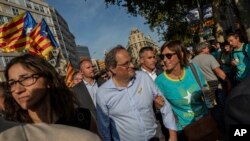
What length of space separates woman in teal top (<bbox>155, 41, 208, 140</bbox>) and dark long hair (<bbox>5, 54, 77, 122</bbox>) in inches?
65.7

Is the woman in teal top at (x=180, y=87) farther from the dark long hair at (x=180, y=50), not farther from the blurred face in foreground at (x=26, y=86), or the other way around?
the blurred face in foreground at (x=26, y=86)

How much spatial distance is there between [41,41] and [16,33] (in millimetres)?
899

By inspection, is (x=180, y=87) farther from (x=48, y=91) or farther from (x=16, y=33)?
Result: (x=16, y=33)

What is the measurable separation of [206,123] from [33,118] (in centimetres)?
219

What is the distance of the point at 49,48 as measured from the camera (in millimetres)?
9695

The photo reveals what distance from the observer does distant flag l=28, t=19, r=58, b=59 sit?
970cm

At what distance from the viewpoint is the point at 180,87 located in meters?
4.43

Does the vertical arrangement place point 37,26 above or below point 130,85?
above

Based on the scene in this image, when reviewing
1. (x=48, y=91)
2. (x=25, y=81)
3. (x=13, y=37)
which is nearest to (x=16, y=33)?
(x=13, y=37)

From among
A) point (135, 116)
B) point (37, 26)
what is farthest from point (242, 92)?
point (37, 26)

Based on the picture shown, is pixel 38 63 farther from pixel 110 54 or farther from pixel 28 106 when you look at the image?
pixel 110 54

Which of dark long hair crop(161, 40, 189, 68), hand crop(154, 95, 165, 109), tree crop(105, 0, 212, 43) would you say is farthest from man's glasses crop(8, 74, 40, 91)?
tree crop(105, 0, 212, 43)

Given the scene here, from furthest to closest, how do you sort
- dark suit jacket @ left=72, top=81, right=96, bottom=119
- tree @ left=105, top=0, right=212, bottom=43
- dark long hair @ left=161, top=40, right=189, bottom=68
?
tree @ left=105, top=0, right=212, bottom=43 → dark suit jacket @ left=72, top=81, right=96, bottom=119 → dark long hair @ left=161, top=40, right=189, bottom=68

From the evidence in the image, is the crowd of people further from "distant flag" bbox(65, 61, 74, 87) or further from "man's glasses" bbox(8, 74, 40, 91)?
"distant flag" bbox(65, 61, 74, 87)
